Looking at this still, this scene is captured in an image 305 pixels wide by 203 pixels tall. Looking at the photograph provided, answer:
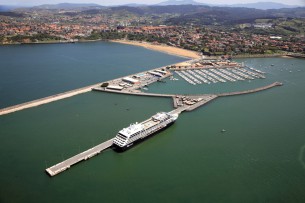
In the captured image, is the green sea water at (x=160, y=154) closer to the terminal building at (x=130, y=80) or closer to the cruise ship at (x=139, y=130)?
the cruise ship at (x=139, y=130)

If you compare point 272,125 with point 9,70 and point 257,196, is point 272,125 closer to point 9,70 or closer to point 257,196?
point 257,196

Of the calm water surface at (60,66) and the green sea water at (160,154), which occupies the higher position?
the calm water surface at (60,66)

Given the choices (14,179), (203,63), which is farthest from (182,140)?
(203,63)

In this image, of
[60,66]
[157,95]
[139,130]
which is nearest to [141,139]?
[139,130]

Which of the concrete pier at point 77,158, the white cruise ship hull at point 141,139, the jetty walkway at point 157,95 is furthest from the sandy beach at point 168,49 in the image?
the concrete pier at point 77,158

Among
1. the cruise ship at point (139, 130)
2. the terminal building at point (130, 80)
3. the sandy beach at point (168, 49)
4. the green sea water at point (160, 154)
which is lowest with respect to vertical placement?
the green sea water at point (160, 154)

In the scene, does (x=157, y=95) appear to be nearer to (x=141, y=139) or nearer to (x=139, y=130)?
(x=141, y=139)
